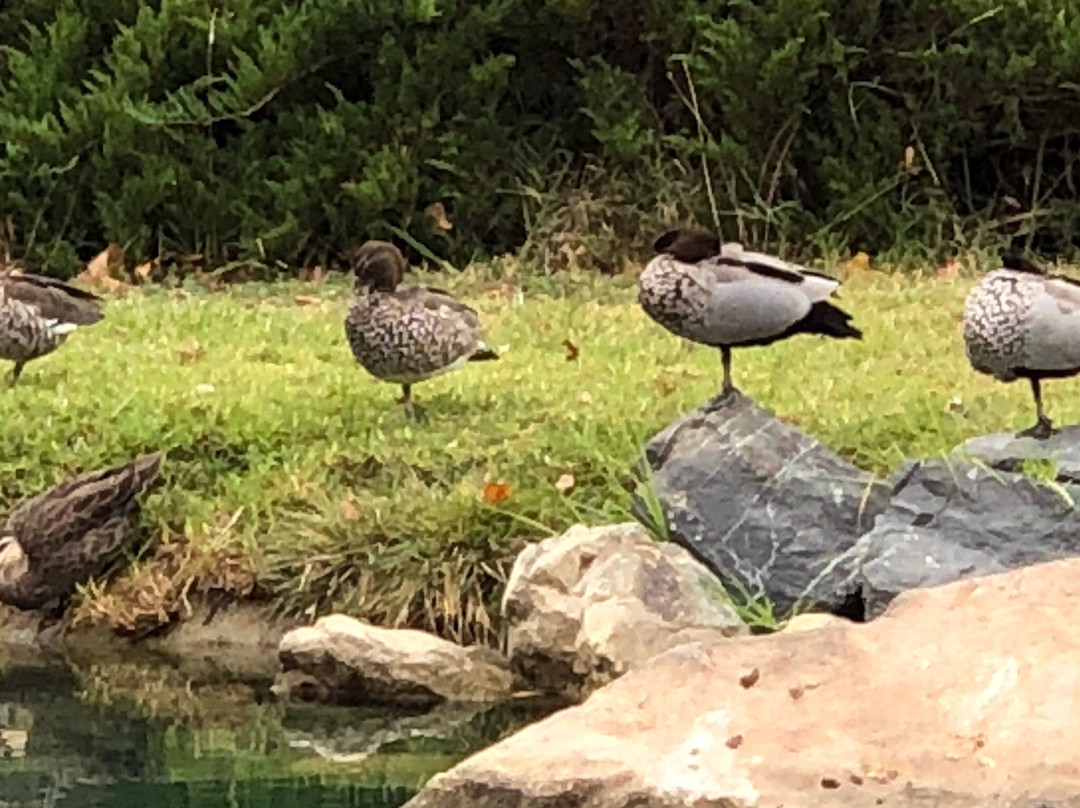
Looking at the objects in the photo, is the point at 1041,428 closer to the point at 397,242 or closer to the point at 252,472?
the point at 252,472

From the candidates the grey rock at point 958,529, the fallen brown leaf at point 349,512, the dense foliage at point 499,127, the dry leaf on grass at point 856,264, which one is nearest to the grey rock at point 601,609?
the grey rock at point 958,529

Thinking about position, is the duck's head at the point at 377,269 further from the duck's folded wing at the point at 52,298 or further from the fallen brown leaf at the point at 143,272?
the fallen brown leaf at the point at 143,272

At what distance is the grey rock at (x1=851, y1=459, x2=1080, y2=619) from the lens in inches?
213

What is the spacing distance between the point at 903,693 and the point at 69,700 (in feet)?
7.67

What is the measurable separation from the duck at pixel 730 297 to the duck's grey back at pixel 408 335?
0.78 meters

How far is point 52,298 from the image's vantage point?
7.36 metres

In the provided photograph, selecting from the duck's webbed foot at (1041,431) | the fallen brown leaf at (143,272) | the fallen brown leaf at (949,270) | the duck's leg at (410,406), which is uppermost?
the duck's webbed foot at (1041,431)

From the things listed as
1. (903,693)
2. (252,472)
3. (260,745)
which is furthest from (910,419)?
(903,693)

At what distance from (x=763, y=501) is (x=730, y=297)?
0.51m

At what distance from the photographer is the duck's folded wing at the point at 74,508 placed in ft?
20.1

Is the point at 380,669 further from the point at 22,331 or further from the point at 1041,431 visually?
the point at 22,331

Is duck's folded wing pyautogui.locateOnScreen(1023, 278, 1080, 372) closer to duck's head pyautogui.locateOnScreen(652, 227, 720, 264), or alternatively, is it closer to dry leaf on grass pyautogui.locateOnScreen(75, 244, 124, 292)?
duck's head pyautogui.locateOnScreen(652, 227, 720, 264)

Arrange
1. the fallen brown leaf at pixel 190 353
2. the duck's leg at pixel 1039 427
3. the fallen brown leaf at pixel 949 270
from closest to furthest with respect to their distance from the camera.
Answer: the duck's leg at pixel 1039 427 → the fallen brown leaf at pixel 190 353 → the fallen brown leaf at pixel 949 270

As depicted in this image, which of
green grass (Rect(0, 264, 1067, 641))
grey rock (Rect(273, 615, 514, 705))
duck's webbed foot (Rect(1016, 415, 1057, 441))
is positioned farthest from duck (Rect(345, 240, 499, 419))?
duck's webbed foot (Rect(1016, 415, 1057, 441))
